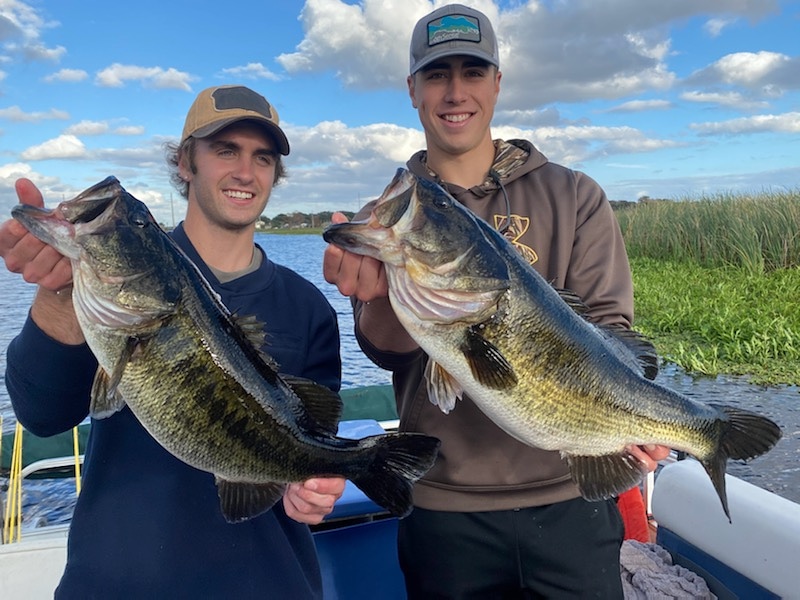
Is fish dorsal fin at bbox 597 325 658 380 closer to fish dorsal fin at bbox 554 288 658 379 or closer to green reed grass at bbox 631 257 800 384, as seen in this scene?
fish dorsal fin at bbox 554 288 658 379

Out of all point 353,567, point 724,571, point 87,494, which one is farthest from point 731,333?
point 87,494

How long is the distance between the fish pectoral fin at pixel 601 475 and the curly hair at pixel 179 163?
2234mm

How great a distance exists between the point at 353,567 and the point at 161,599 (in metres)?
2.28

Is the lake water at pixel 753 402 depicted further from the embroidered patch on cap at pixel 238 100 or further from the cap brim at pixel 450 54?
the cap brim at pixel 450 54

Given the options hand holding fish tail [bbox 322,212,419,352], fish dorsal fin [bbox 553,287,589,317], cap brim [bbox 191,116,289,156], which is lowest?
fish dorsal fin [bbox 553,287,589,317]

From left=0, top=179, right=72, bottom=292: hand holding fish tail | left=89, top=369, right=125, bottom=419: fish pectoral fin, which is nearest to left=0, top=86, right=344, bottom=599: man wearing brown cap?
left=0, top=179, right=72, bottom=292: hand holding fish tail

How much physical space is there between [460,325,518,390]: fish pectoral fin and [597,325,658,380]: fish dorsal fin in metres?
0.67

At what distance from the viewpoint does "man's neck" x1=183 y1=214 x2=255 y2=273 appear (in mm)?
3305

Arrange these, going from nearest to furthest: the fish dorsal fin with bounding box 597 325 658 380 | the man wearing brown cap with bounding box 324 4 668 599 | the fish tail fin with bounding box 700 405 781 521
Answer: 1. the fish tail fin with bounding box 700 405 781 521
2. the fish dorsal fin with bounding box 597 325 658 380
3. the man wearing brown cap with bounding box 324 4 668 599

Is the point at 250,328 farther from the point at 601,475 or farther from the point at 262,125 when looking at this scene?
the point at 601,475

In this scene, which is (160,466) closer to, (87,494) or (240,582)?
(87,494)

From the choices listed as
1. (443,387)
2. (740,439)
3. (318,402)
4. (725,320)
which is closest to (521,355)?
(443,387)

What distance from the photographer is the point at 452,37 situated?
3.30 m

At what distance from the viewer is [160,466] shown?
2.77 meters
